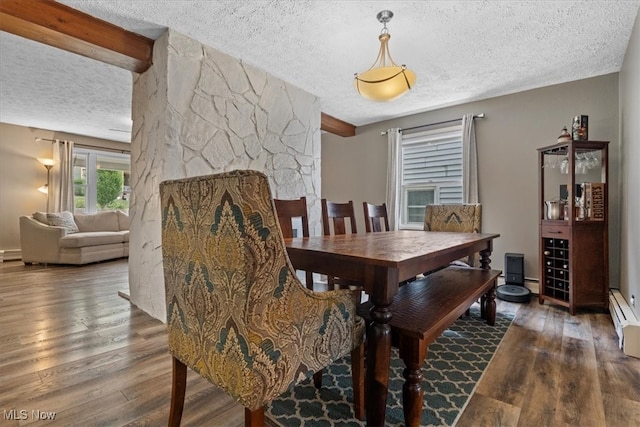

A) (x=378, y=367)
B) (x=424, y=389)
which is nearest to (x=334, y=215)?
(x=424, y=389)

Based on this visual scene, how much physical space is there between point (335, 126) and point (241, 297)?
4.19 m

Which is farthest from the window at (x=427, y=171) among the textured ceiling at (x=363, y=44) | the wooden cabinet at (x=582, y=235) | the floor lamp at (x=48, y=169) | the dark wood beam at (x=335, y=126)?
the floor lamp at (x=48, y=169)

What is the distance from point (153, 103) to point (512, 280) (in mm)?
4009

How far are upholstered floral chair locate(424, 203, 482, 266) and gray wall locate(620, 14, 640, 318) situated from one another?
3.40ft

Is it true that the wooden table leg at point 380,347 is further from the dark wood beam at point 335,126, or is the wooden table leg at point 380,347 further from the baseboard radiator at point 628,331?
the dark wood beam at point 335,126

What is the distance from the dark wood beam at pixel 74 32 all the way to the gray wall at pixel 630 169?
3778mm

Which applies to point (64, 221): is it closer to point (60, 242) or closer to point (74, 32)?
point (60, 242)

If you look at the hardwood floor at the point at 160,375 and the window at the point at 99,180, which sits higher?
the window at the point at 99,180

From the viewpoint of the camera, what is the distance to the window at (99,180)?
Result: 6.01 metres

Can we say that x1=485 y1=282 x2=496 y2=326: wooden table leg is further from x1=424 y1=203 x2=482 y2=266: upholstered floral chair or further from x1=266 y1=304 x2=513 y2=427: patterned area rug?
x1=424 y1=203 x2=482 y2=266: upholstered floral chair

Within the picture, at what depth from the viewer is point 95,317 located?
2.50m

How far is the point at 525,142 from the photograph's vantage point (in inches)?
137

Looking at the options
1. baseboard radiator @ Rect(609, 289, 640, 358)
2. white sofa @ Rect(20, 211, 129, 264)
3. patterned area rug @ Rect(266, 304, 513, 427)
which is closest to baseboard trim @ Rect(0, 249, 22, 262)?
white sofa @ Rect(20, 211, 129, 264)

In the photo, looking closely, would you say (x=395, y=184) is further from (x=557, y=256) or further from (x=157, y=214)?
(x=157, y=214)
